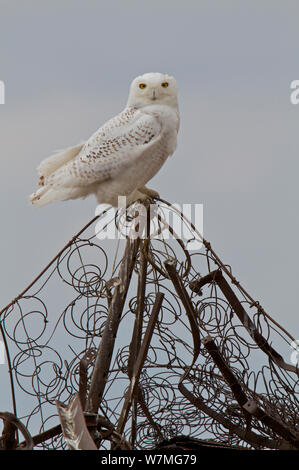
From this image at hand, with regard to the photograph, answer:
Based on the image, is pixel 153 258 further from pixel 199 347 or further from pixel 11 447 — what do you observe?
pixel 11 447

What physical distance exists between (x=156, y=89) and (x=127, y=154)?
1.03 ft

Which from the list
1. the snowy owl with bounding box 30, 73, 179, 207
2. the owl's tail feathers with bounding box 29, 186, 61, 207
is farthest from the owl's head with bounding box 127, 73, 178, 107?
the owl's tail feathers with bounding box 29, 186, 61, 207

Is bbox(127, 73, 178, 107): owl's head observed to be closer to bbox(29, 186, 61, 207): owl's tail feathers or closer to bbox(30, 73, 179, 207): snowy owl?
bbox(30, 73, 179, 207): snowy owl

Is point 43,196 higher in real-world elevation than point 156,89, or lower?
lower

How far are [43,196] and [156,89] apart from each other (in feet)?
2.13

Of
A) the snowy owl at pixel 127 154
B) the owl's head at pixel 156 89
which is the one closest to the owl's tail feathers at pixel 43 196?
the snowy owl at pixel 127 154

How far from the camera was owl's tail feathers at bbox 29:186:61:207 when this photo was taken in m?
3.44

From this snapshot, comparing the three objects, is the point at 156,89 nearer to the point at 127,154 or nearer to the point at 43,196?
the point at 127,154

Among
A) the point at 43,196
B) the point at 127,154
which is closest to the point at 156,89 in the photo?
the point at 127,154

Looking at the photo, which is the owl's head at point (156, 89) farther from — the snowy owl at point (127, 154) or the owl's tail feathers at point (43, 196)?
the owl's tail feathers at point (43, 196)

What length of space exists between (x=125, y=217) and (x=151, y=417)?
0.80 meters

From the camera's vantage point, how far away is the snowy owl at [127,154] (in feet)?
11.3

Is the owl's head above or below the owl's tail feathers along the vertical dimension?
above

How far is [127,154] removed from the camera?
11.3 feet
